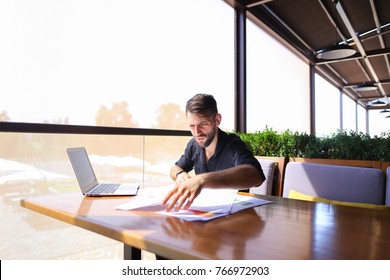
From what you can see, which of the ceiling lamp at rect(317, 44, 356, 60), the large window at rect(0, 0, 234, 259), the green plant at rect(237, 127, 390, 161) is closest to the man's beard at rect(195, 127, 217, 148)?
the large window at rect(0, 0, 234, 259)

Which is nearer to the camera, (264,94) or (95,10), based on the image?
(95,10)

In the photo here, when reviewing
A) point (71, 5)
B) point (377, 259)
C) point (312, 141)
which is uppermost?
point (71, 5)

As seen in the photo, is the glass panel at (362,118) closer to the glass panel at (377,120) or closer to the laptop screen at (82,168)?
the glass panel at (377,120)

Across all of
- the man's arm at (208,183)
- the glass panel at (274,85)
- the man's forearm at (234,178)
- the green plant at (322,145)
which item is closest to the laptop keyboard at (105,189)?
the man's arm at (208,183)

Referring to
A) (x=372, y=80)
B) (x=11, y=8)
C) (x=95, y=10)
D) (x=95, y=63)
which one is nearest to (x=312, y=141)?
(x=95, y=63)

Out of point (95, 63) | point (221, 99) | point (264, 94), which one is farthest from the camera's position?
point (264, 94)

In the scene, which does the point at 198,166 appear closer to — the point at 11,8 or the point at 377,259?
the point at 377,259

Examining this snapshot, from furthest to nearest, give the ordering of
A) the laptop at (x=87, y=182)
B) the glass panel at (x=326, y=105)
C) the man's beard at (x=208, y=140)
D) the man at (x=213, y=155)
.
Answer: the glass panel at (x=326, y=105)
the man's beard at (x=208, y=140)
the laptop at (x=87, y=182)
the man at (x=213, y=155)

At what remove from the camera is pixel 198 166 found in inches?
70.4

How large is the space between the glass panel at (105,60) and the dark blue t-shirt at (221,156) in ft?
3.89

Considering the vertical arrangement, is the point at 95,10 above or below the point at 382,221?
above

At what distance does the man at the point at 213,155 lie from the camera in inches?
46.8

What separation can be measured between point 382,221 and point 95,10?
286 cm

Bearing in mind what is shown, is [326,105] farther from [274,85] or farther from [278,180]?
[278,180]
